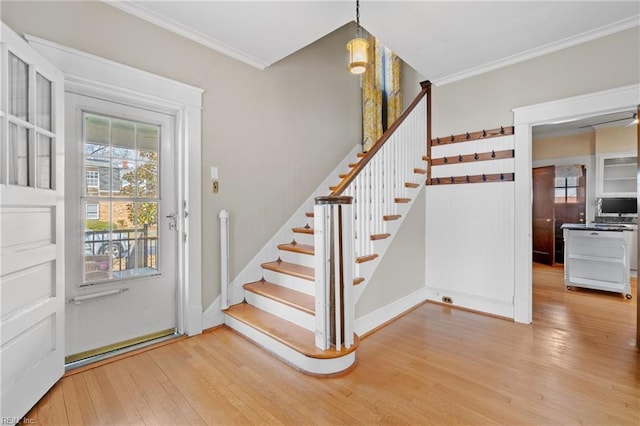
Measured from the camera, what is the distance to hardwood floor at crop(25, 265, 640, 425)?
161cm

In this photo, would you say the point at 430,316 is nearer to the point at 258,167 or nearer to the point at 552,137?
the point at 258,167

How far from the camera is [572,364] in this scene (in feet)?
6.95

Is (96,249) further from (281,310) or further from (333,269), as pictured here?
(333,269)

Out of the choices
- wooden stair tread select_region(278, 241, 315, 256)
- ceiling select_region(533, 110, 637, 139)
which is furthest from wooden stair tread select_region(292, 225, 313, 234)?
ceiling select_region(533, 110, 637, 139)

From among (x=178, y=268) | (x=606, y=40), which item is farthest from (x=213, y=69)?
(x=606, y=40)

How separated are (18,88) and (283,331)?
226cm

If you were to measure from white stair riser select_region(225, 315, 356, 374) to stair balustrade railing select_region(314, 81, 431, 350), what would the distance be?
98 millimetres

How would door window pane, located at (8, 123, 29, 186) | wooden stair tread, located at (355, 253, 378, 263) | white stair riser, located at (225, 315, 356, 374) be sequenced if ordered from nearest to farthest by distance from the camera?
door window pane, located at (8, 123, 29, 186), white stair riser, located at (225, 315, 356, 374), wooden stair tread, located at (355, 253, 378, 263)

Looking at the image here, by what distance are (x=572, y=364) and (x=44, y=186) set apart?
12.4 feet

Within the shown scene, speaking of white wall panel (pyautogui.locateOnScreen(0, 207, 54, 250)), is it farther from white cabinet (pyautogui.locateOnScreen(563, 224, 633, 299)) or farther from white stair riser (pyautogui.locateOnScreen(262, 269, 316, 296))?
white cabinet (pyautogui.locateOnScreen(563, 224, 633, 299))

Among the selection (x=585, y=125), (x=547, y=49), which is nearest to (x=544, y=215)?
(x=585, y=125)

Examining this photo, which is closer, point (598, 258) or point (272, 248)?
point (272, 248)

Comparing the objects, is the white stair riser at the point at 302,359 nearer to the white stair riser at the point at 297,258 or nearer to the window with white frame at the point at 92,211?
the white stair riser at the point at 297,258

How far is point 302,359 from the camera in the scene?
2047 millimetres
